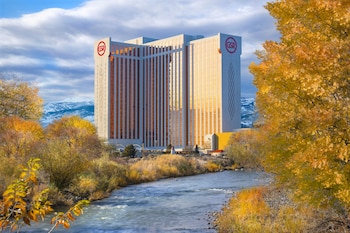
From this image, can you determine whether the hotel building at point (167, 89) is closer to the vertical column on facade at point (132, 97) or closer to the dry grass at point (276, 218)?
the vertical column on facade at point (132, 97)

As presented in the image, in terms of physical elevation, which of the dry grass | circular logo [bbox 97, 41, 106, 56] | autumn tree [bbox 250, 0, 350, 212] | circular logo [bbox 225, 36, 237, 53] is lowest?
the dry grass

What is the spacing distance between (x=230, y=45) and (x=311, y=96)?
130939 millimetres

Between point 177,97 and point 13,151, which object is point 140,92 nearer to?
point 177,97

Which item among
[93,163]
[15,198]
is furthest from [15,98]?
[15,198]

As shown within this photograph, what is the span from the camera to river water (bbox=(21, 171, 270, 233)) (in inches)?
793

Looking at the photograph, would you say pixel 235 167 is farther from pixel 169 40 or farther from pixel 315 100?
pixel 169 40

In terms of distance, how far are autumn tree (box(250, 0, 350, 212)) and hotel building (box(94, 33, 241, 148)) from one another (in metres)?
123

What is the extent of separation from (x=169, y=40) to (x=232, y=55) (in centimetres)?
2891

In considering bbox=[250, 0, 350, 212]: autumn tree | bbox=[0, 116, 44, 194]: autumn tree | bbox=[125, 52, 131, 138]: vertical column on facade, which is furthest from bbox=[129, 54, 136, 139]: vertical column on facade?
bbox=[250, 0, 350, 212]: autumn tree

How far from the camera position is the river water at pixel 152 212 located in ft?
66.1

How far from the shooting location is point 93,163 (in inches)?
1577

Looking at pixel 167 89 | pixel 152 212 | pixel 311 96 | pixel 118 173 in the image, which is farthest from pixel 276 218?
pixel 167 89

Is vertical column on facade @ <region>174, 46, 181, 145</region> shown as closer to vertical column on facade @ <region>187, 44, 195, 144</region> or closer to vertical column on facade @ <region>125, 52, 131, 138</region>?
vertical column on facade @ <region>187, 44, 195, 144</region>

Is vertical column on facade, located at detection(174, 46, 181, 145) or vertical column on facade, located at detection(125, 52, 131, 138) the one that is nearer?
vertical column on facade, located at detection(174, 46, 181, 145)
